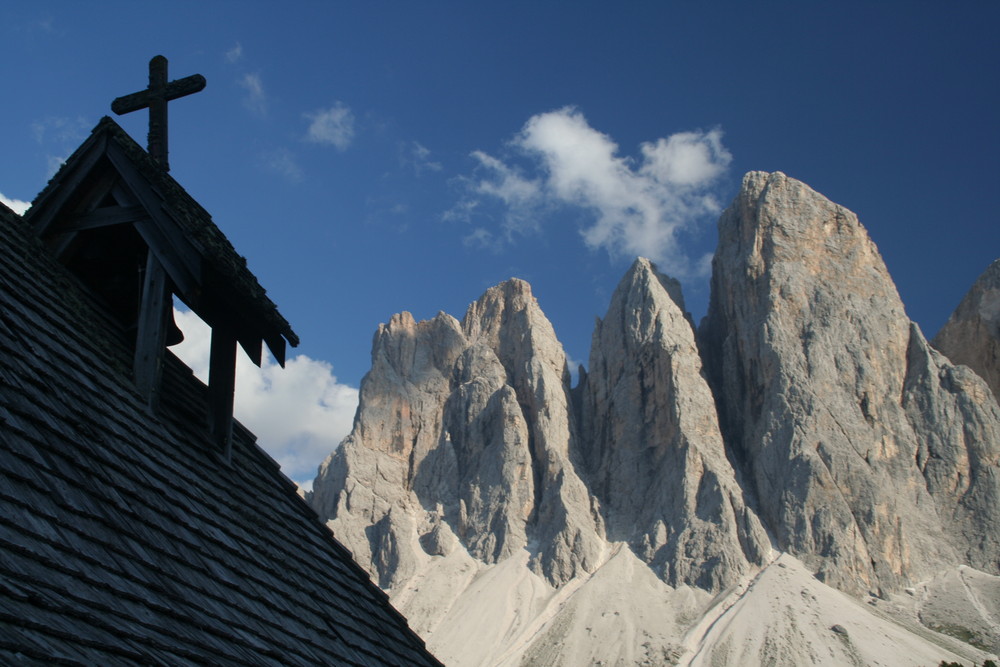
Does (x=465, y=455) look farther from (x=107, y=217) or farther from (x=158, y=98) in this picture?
(x=107, y=217)

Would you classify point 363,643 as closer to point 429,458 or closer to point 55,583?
point 55,583

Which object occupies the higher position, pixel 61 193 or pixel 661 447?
pixel 661 447

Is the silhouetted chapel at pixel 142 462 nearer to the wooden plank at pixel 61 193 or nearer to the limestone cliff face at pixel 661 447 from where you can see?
the wooden plank at pixel 61 193

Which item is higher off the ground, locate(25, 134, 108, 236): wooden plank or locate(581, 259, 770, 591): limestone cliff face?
locate(581, 259, 770, 591): limestone cliff face

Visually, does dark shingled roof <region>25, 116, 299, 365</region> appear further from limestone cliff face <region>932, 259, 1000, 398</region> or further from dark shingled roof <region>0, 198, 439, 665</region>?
limestone cliff face <region>932, 259, 1000, 398</region>

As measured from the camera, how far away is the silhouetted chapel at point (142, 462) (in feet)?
8.18

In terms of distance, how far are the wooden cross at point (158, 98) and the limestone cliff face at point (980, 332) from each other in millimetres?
101178

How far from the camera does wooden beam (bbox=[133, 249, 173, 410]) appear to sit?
3.90 meters

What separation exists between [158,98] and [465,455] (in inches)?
3738

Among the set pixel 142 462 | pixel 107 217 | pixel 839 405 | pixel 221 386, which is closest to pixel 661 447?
pixel 839 405

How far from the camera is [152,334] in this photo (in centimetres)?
393

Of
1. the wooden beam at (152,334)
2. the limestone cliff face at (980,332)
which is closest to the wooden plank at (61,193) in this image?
the wooden beam at (152,334)

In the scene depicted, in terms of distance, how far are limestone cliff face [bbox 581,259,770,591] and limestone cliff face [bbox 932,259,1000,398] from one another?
88.9 ft

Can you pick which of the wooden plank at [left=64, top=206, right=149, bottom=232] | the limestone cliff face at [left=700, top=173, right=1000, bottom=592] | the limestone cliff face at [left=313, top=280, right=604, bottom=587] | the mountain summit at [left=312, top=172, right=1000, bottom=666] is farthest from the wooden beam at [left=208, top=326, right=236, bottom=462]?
the limestone cliff face at [left=313, top=280, right=604, bottom=587]
